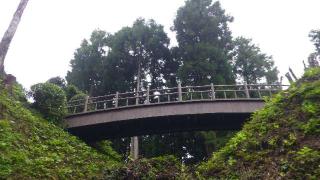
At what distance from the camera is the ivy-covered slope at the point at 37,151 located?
11094mm

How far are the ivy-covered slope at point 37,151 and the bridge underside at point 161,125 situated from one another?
2.83m

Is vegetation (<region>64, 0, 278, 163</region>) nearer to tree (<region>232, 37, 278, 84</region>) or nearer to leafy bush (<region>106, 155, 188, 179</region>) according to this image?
tree (<region>232, 37, 278, 84</region>)

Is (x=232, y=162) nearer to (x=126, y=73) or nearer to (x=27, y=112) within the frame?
(x=27, y=112)

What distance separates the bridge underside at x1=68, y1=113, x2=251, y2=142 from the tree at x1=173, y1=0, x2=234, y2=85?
8332mm

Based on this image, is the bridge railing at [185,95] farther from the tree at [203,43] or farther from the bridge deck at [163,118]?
the tree at [203,43]

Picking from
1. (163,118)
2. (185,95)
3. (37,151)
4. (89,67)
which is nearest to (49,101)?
(163,118)

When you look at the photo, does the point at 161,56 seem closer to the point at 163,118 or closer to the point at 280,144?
the point at 163,118

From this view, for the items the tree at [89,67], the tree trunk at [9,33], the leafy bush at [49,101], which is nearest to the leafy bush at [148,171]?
the leafy bush at [49,101]

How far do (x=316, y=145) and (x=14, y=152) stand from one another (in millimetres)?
8871

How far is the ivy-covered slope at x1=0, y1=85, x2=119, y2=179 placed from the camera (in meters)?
11.1

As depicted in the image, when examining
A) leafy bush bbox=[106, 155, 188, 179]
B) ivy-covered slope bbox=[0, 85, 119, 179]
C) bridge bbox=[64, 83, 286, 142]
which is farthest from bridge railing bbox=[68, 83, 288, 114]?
leafy bush bbox=[106, 155, 188, 179]

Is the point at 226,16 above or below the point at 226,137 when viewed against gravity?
Answer: above

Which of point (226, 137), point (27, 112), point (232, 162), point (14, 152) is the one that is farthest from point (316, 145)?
point (226, 137)

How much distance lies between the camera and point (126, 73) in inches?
1348
